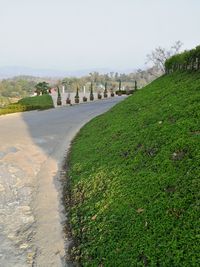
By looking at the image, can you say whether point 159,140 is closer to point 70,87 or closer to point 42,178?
point 42,178

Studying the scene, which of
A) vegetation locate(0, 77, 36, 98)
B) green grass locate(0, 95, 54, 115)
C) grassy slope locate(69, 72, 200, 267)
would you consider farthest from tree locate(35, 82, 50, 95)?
grassy slope locate(69, 72, 200, 267)

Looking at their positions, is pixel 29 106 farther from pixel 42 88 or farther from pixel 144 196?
pixel 144 196

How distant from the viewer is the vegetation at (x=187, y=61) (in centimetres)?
998

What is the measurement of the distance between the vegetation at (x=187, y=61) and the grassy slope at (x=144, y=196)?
11.4 ft

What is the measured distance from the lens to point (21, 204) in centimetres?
570

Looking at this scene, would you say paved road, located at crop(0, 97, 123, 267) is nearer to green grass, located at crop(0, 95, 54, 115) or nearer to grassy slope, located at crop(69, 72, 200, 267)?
grassy slope, located at crop(69, 72, 200, 267)

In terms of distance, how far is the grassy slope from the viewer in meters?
3.32

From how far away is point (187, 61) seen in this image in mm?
11141

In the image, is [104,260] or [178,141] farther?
[178,141]

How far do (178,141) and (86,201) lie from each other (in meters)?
1.71

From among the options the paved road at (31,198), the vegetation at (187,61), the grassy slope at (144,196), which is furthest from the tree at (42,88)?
the grassy slope at (144,196)

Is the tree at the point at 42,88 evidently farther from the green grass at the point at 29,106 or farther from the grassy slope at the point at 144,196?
the grassy slope at the point at 144,196

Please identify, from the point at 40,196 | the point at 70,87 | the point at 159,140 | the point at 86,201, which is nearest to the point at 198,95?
the point at 159,140

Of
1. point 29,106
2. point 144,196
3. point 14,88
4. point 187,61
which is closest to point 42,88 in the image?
point 29,106
